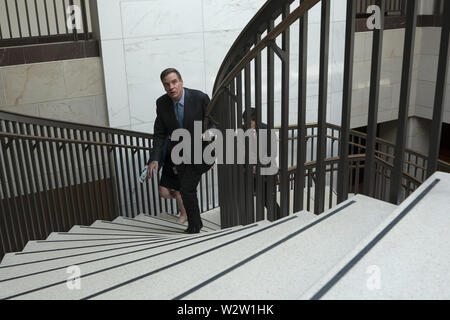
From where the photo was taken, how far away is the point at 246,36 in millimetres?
2711

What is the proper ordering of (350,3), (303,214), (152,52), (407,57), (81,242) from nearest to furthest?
(407,57) < (350,3) < (303,214) < (81,242) < (152,52)

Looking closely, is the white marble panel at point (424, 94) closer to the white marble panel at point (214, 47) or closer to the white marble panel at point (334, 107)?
the white marble panel at point (334, 107)

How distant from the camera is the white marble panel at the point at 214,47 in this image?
7098 mm

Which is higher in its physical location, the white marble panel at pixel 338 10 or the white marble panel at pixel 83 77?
the white marble panel at pixel 338 10

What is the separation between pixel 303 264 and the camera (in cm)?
158

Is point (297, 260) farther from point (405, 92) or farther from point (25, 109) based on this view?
point (25, 109)

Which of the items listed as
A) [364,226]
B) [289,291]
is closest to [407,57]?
[364,226]

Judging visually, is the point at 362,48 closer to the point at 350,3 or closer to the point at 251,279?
the point at 350,3

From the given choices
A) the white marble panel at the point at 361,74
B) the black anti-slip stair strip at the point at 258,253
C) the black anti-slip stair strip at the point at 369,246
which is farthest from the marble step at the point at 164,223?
the white marble panel at the point at 361,74

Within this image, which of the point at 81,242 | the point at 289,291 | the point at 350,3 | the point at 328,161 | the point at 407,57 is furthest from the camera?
the point at 328,161

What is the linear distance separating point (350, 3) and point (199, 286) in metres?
1.33

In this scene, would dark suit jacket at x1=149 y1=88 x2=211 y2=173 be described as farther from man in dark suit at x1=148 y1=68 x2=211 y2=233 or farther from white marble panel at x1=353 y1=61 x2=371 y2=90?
white marble panel at x1=353 y1=61 x2=371 y2=90

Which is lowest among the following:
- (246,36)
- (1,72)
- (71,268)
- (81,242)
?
(81,242)

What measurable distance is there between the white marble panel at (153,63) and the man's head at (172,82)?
300 cm
